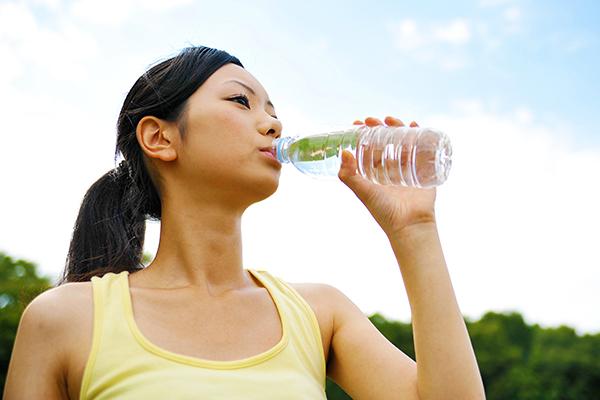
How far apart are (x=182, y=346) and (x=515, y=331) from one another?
39.6 metres

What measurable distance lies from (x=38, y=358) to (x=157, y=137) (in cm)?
102

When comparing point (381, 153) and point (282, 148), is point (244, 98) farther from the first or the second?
point (381, 153)

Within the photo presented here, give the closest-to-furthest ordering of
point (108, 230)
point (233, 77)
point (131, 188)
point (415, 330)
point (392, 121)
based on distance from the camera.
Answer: point (415, 330) < point (392, 121) < point (233, 77) < point (108, 230) < point (131, 188)

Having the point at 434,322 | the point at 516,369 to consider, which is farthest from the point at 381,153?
the point at 516,369

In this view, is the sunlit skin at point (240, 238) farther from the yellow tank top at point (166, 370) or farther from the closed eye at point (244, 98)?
the yellow tank top at point (166, 370)

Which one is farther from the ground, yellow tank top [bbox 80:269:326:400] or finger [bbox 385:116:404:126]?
finger [bbox 385:116:404:126]

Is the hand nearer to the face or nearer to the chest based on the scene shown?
the face

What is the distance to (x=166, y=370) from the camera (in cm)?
241

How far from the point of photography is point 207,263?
9.43 feet

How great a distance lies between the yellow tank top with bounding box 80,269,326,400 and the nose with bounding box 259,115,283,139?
77 cm

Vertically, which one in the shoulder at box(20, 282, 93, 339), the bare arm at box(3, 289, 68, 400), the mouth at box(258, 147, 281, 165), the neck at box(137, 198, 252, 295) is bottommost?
the bare arm at box(3, 289, 68, 400)

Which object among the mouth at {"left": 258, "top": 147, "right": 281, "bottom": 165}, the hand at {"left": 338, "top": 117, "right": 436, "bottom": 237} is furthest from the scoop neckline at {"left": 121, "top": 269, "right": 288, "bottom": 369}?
the mouth at {"left": 258, "top": 147, "right": 281, "bottom": 165}

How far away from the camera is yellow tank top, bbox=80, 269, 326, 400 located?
93.3 inches

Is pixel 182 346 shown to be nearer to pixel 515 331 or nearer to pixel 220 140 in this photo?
pixel 220 140
